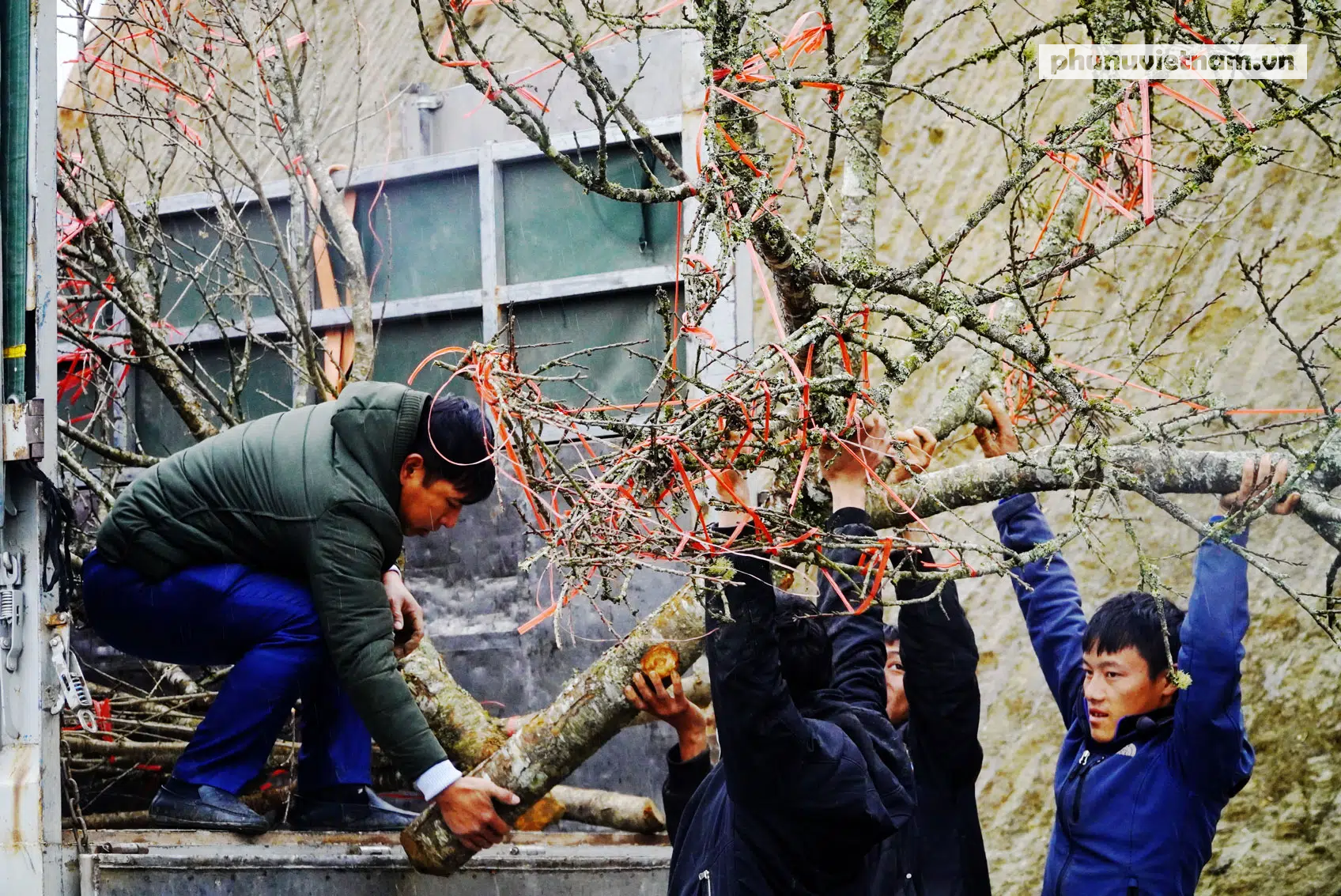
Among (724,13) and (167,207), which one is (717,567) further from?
(167,207)

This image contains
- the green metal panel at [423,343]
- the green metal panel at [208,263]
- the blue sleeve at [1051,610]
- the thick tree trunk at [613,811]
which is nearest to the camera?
the blue sleeve at [1051,610]

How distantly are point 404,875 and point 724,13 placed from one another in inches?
96.8

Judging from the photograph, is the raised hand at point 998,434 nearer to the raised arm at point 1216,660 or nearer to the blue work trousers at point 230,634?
the raised arm at point 1216,660

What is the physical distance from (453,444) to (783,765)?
1296mm

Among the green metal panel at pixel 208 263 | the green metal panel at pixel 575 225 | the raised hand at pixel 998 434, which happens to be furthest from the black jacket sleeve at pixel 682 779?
the green metal panel at pixel 208 263

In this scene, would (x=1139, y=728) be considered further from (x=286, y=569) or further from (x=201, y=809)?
(x=201, y=809)

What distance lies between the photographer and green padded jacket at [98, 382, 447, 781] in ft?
10.7

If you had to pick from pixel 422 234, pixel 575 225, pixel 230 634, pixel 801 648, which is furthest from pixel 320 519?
pixel 422 234

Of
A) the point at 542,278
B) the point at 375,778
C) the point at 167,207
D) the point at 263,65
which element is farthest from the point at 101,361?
the point at 375,778

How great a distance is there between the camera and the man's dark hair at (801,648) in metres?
2.77

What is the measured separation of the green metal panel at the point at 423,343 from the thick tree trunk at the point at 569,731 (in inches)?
107

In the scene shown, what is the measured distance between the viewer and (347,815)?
3.83 meters

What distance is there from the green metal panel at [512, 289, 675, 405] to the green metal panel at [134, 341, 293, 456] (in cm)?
144

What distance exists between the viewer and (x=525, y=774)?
3465mm
